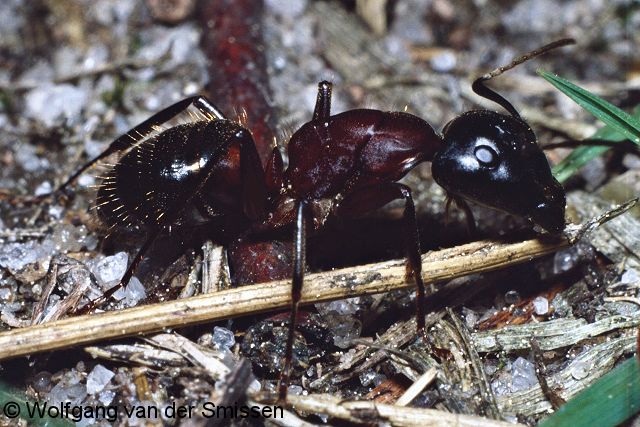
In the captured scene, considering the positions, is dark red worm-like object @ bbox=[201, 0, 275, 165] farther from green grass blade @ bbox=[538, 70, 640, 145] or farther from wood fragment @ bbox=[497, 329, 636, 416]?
wood fragment @ bbox=[497, 329, 636, 416]

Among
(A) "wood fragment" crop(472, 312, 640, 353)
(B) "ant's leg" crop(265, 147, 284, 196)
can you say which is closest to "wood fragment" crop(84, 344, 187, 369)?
(B) "ant's leg" crop(265, 147, 284, 196)

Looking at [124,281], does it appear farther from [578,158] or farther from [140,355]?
[578,158]

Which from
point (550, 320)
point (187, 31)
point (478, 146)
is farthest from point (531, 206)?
point (187, 31)

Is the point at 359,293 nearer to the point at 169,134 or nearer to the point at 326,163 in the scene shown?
the point at 326,163

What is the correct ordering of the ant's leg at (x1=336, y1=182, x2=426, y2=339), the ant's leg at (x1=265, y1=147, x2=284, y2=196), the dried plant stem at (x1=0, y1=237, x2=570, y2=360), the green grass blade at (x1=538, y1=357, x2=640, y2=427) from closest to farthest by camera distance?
the green grass blade at (x1=538, y1=357, x2=640, y2=427) → the dried plant stem at (x1=0, y1=237, x2=570, y2=360) → the ant's leg at (x1=336, y1=182, x2=426, y2=339) → the ant's leg at (x1=265, y1=147, x2=284, y2=196)

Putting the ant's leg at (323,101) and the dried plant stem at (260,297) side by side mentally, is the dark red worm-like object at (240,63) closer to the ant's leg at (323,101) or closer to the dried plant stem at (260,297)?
the ant's leg at (323,101)

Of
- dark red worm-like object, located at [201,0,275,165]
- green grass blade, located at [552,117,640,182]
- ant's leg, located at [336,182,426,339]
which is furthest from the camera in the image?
dark red worm-like object, located at [201,0,275,165]
